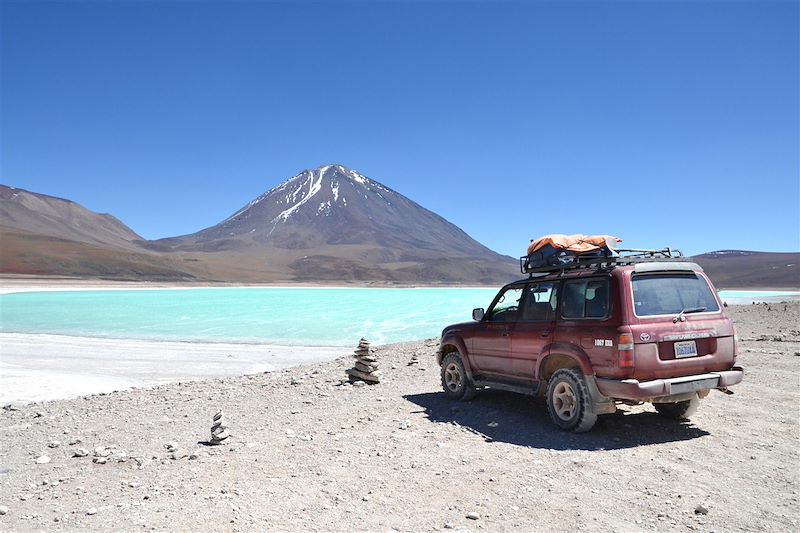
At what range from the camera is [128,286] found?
110188 mm

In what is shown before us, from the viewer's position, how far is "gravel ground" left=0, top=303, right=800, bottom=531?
4512 millimetres

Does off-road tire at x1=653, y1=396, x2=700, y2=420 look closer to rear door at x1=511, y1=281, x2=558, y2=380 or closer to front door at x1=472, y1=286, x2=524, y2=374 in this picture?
rear door at x1=511, y1=281, x2=558, y2=380

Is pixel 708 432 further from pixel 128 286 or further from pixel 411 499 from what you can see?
pixel 128 286

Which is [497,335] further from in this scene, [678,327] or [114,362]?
[114,362]

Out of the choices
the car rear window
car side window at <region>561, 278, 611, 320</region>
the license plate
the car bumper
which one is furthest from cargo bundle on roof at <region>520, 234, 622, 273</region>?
the car bumper

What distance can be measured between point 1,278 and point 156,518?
121045mm

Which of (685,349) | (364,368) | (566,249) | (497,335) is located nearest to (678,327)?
(685,349)

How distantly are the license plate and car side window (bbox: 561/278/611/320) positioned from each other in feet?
2.78

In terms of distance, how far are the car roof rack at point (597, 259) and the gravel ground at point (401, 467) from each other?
1915 mm

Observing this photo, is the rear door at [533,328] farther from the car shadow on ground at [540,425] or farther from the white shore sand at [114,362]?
the white shore sand at [114,362]

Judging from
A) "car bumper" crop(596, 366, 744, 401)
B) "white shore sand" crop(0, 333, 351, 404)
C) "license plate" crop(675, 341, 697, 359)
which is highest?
"license plate" crop(675, 341, 697, 359)

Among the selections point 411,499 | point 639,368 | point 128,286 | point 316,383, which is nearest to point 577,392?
point 639,368

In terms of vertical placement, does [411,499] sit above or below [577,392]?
below

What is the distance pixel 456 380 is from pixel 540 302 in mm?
2177
